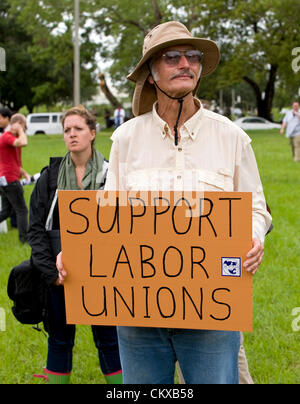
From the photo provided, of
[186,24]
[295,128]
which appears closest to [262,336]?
[295,128]

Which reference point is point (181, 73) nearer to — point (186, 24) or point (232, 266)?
point (232, 266)

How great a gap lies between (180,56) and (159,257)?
0.87 meters

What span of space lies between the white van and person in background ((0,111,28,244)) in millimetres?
35212

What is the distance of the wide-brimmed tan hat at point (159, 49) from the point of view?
8.00 feet

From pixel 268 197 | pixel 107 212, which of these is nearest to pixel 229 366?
pixel 107 212

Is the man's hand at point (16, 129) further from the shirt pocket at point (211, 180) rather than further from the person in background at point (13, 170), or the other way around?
the shirt pocket at point (211, 180)

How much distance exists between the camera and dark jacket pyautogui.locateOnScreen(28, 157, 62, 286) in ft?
11.5

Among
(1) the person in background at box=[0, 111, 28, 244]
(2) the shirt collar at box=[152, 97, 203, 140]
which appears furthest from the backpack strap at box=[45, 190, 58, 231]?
(1) the person in background at box=[0, 111, 28, 244]

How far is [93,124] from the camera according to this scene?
3963mm

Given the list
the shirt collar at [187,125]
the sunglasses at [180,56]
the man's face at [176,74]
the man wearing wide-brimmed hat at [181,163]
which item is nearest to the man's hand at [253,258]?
the man wearing wide-brimmed hat at [181,163]

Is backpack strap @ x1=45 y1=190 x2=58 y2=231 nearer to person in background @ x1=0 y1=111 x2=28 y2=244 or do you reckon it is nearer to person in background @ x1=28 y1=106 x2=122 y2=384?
person in background @ x1=28 y1=106 x2=122 y2=384

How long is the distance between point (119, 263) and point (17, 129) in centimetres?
603

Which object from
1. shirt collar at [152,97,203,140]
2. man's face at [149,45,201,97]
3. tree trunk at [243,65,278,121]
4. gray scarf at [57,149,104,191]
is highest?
tree trunk at [243,65,278,121]
